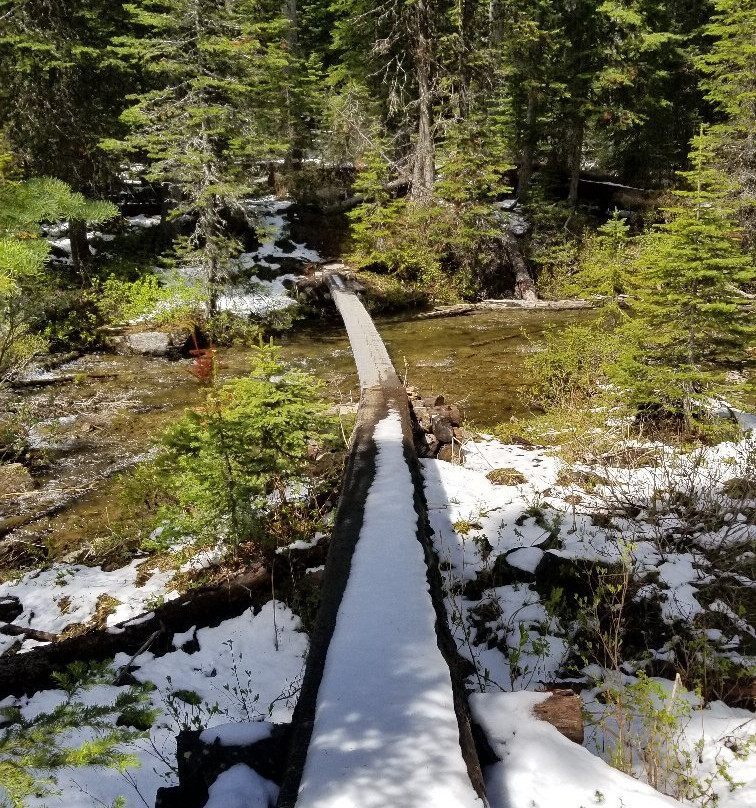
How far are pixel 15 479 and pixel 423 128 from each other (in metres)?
16.1

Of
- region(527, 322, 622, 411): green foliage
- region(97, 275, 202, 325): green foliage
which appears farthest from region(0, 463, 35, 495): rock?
region(527, 322, 622, 411): green foliage

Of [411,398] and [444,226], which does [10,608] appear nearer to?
[411,398]

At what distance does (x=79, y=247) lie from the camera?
49.1 ft

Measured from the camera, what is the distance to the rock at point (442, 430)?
22.4ft

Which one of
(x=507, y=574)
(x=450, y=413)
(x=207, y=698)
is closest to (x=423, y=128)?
(x=450, y=413)

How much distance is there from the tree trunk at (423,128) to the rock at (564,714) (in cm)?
1659

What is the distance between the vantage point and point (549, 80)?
712 inches

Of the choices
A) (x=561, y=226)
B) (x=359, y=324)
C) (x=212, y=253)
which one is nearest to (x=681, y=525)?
(x=359, y=324)

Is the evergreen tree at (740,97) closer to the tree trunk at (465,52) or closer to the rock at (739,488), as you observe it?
the tree trunk at (465,52)

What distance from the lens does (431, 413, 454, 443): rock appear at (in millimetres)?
6840

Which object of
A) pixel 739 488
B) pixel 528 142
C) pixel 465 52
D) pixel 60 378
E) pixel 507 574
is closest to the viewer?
pixel 507 574

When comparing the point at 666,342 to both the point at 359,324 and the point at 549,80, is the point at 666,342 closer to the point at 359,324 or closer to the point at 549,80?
the point at 359,324

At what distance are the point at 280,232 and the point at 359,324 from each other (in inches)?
407

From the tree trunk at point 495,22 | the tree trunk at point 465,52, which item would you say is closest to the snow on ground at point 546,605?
the tree trunk at point 465,52
